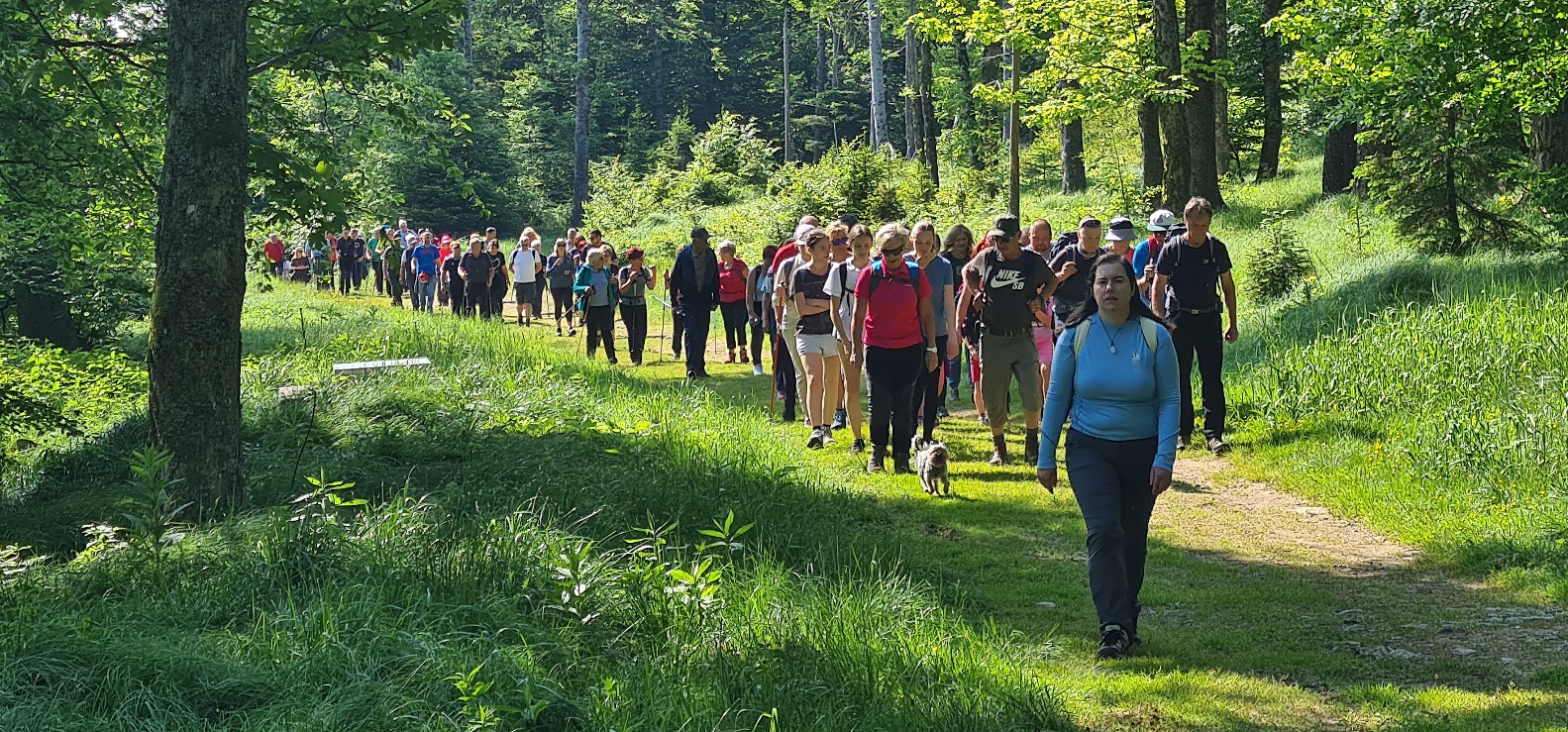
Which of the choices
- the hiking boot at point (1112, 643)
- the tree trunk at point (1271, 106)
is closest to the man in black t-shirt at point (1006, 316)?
the hiking boot at point (1112, 643)

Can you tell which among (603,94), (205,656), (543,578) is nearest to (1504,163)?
Result: (543,578)

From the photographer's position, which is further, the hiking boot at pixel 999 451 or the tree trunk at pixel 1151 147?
the tree trunk at pixel 1151 147

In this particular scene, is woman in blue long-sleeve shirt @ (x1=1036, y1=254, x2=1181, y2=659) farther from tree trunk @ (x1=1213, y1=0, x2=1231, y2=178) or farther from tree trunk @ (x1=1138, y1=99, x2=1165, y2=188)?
tree trunk @ (x1=1213, y1=0, x2=1231, y2=178)

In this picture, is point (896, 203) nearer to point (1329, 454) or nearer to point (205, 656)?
point (1329, 454)

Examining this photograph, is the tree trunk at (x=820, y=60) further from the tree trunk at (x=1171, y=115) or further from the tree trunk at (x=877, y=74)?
the tree trunk at (x=1171, y=115)

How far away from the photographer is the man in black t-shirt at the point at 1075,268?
1071cm

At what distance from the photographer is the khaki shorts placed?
10750mm

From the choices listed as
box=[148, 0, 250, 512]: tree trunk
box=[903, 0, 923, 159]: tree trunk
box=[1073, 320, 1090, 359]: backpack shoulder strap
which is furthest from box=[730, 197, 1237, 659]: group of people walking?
box=[903, 0, 923, 159]: tree trunk

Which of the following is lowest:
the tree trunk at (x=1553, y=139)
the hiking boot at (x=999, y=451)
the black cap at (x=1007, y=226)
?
the hiking boot at (x=999, y=451)

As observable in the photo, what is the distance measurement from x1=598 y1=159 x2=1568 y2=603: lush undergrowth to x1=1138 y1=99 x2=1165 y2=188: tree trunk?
3.67 meters

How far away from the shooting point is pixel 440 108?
12.2m

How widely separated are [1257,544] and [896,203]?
20.4 m

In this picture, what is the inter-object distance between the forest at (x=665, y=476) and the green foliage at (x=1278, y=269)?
0.07 meters

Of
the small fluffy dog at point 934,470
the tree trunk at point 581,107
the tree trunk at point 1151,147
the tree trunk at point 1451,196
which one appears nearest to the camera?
the small fluffy dog at point 934,470
